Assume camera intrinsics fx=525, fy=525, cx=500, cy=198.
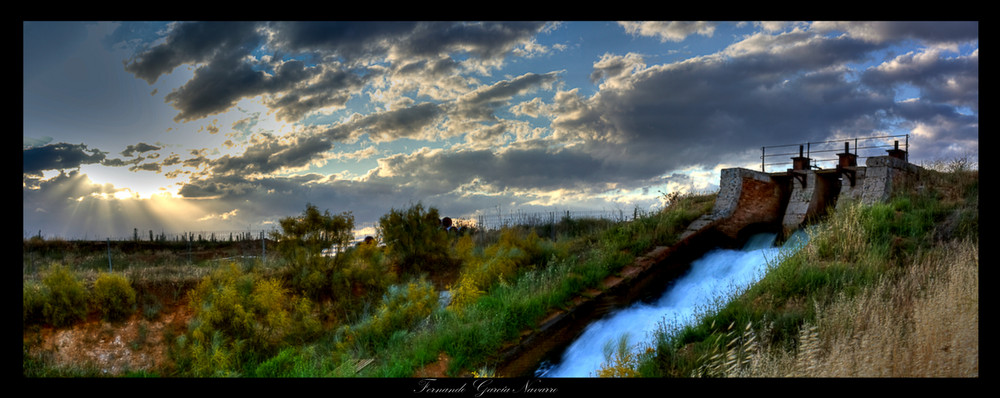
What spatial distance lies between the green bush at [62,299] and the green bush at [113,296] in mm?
→ 245

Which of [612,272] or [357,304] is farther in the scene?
[357,304]

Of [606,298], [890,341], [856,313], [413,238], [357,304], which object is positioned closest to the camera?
[890,341]

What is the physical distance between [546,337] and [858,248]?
5.01m

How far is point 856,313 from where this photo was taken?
5.54 meters

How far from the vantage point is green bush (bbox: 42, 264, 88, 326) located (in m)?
9.83

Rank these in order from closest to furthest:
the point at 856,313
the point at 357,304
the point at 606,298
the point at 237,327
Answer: the point at 856,313, the point at 237,327, the point at 606,298, the point at 357,304

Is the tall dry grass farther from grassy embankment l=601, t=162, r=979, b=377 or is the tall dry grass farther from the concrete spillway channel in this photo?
the concrete spillway channel

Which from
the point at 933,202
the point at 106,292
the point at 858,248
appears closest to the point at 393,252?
the point at 106,292

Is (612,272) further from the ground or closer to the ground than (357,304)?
further from the ground

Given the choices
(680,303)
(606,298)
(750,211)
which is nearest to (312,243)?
(606,298)

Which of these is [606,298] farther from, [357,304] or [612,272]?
[357,304]

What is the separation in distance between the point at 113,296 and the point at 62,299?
79 centimetres

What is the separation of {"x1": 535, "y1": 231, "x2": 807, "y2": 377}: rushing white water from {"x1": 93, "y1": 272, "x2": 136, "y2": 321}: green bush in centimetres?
880
